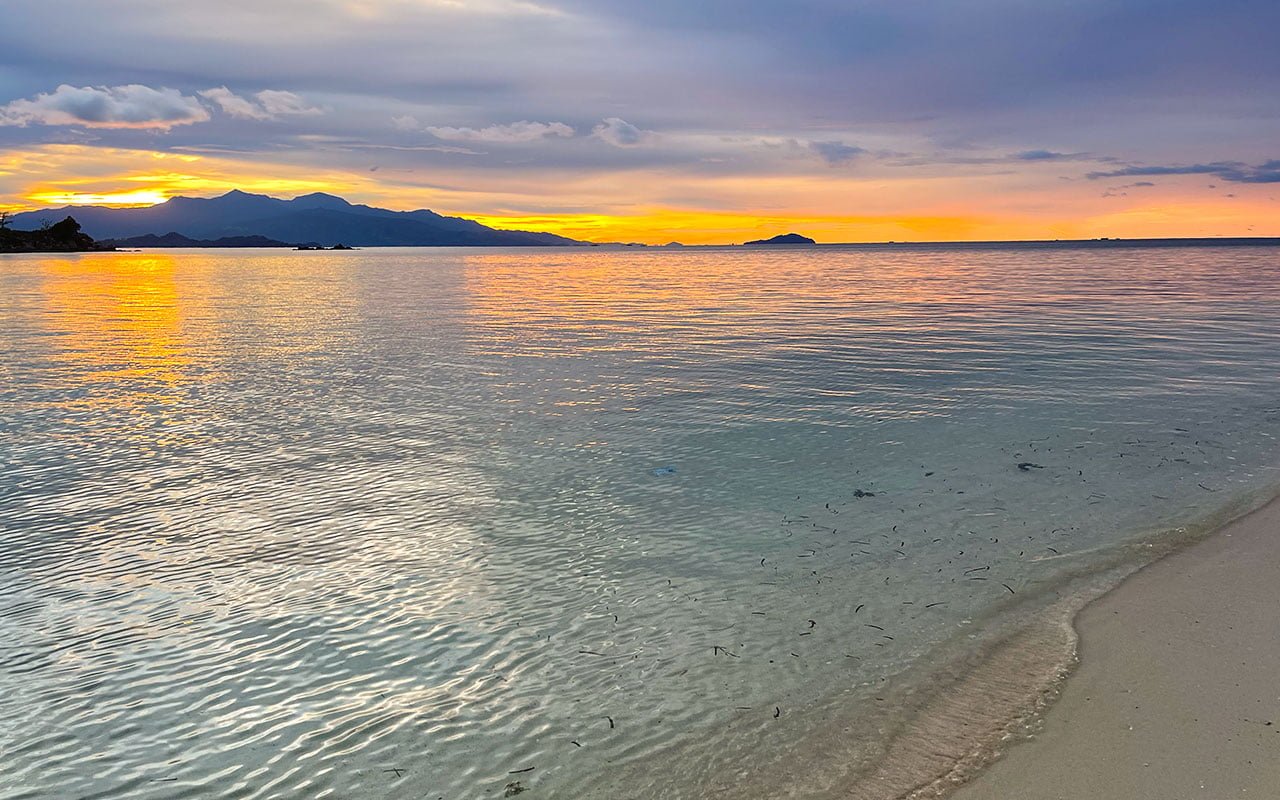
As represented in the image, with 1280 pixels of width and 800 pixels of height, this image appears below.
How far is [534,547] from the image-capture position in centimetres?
1020

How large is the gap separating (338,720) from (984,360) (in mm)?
24647

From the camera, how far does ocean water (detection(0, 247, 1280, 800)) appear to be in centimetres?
628

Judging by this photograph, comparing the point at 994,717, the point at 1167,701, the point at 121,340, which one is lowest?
the point at 994,717

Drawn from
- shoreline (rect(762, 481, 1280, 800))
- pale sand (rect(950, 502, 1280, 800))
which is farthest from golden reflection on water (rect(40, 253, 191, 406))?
pale sand (rect(950, 502, 1280, 800))

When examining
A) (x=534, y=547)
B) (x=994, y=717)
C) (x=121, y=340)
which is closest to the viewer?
(x=994, y=717)

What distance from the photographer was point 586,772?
588 centimetres

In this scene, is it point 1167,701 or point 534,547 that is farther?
point 534,547

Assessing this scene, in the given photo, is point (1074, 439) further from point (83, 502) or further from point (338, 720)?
point (83, 502)

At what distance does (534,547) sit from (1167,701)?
6783mm

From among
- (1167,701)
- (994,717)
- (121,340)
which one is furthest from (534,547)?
(121,340)

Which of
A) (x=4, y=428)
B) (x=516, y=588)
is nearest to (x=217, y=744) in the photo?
(x=516, y=588)

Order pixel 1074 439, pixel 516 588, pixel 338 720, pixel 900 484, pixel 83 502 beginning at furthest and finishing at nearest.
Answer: pixel 1074 439
pixel 900 484
pixel 83 502
pixel 516 588
pixel 338 720

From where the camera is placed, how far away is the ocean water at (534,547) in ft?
20.6

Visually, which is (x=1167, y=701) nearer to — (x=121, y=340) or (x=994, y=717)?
(x=994, y=717)
